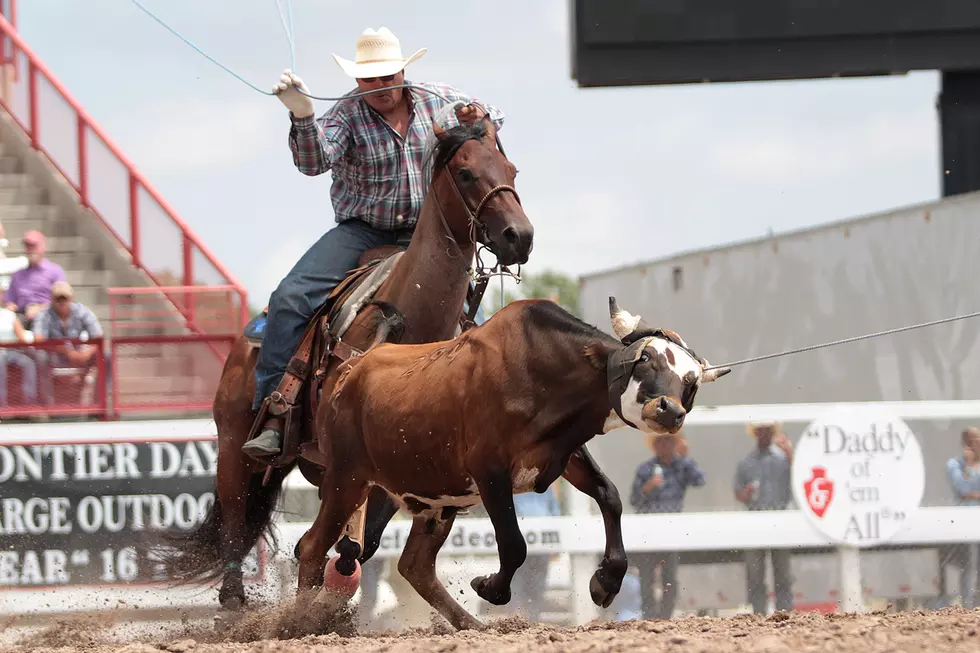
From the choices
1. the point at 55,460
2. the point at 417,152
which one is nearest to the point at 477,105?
the point at 417,152

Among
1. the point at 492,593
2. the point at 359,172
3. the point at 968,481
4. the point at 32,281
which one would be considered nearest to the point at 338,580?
the point at 492,593

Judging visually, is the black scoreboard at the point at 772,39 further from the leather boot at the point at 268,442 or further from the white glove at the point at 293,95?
the leather boot at the point at 268,442

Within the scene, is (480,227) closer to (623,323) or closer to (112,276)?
(623,323)

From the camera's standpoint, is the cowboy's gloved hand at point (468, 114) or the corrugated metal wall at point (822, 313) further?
the corrugated metal wall at point (822, 313)

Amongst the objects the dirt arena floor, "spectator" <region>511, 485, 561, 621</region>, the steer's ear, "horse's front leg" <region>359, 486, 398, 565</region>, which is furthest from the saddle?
"spectator" <region>511, 485, 561, 621</region>

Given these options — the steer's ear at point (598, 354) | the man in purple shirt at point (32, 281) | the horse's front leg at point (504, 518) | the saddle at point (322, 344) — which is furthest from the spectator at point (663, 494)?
the man in purple shirt at point (32, 281)

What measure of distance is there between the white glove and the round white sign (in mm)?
4285

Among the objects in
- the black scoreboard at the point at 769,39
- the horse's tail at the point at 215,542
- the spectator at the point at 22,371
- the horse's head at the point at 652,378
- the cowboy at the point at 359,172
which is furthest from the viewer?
the black scoreboard at the point at 769,39

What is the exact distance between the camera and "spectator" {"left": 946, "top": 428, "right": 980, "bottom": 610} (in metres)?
8.98

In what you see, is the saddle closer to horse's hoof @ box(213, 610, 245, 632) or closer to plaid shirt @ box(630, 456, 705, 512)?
horse's hoof @ box(213, 610, 245, 632)

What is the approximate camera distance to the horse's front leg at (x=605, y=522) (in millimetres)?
5473

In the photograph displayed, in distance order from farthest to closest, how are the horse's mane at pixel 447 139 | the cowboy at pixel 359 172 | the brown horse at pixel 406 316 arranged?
the cowboy at pixel 359 172 → the horse's mane at pixel 447 139 → the brown horse at pixel 406 316

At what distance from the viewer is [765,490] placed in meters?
9.12

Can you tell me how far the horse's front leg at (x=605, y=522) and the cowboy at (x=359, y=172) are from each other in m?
1.69
